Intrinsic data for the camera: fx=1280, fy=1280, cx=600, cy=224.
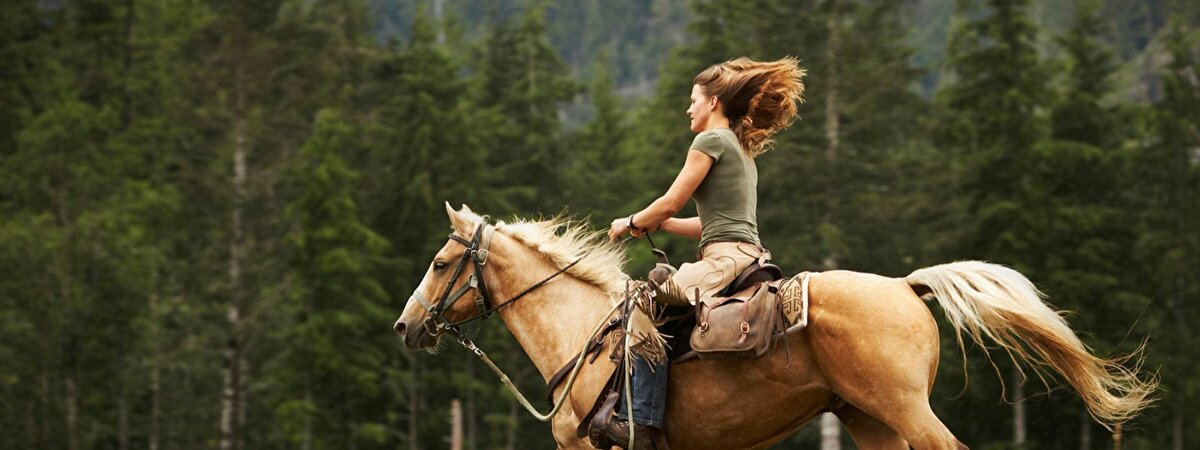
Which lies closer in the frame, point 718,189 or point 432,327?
point 718,189

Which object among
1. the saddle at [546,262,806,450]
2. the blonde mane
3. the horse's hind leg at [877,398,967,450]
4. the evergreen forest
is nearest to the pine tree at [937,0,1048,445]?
the evergreen forest

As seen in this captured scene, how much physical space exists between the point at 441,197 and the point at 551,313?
93.3 feet

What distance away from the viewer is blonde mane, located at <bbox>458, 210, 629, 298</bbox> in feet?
24.6

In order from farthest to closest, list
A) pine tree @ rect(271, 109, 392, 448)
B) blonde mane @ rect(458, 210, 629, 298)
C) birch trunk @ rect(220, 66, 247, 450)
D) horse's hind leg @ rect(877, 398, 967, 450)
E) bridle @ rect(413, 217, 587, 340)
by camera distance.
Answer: pine tree @ rect(271, 109, 392, 448) → birch trunk @ rect(220, 66, 247, 450) → bridle @ rect(413, 217, 587, 340) → blonde mane @ rect(458, 210, 629, 298) → horse's hind leg @ rect(877, 398, 967, 450)

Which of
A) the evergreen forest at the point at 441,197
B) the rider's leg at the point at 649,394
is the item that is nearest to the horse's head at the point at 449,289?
the rider's leg at the point at 649,394

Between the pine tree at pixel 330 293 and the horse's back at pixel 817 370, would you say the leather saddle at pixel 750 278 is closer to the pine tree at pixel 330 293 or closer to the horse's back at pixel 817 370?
the horse's back at pixel 817 370

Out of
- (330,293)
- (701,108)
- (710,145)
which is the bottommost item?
(330,293)

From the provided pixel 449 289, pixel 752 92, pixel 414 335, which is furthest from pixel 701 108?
pixel 414 335

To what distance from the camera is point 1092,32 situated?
32438 millimetres

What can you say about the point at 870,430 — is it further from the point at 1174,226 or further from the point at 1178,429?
the point at 1174,226

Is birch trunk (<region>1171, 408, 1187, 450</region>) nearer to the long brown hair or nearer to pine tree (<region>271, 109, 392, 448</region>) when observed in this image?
pine tree (<region>271, 109, 392, 448</region>)

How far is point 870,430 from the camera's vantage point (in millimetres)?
6730

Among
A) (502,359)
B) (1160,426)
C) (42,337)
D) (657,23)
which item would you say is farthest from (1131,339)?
(657,23)

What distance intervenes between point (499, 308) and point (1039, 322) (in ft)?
→ 10.3
